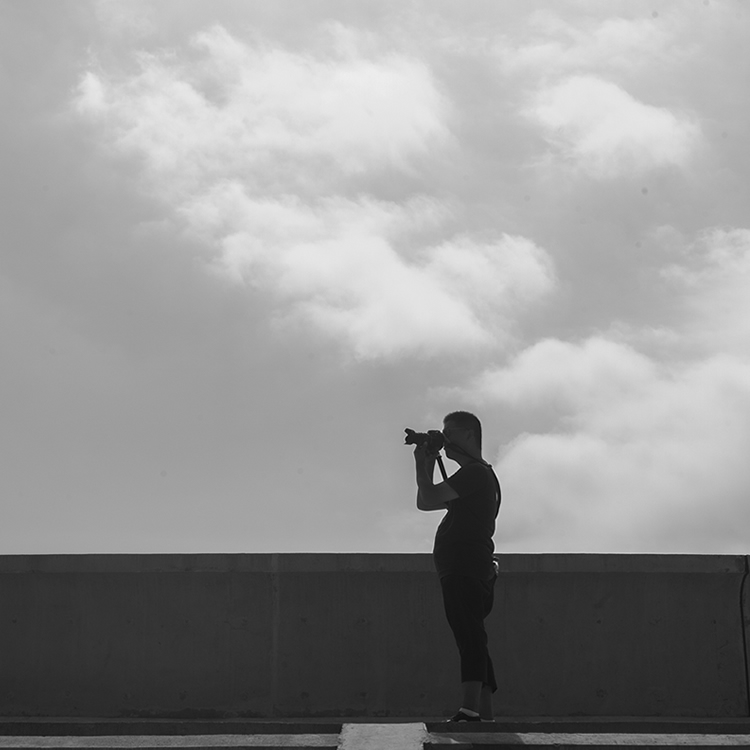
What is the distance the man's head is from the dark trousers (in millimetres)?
701

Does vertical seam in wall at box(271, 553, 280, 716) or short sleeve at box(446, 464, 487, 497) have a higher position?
short sleeve at box(446, 464, 487, 497)

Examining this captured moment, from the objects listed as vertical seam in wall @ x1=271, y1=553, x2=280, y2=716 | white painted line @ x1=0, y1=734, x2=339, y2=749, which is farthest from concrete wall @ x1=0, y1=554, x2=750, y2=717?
white painted line @ x1=0, y1=734, x2=339, y2=749

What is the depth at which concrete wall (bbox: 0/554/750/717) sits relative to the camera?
23.7ft

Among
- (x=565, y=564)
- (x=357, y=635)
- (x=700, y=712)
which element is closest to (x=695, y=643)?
(x=700, y=712)

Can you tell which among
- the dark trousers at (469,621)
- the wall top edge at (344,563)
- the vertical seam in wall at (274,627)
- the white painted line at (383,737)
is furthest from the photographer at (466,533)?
the vertical seam in wall at (274,627)

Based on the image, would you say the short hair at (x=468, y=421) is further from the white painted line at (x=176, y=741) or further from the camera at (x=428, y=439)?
the white painted line at (x=176, y=741)

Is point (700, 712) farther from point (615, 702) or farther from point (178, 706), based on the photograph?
point (178, 706)

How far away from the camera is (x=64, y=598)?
7418 mm

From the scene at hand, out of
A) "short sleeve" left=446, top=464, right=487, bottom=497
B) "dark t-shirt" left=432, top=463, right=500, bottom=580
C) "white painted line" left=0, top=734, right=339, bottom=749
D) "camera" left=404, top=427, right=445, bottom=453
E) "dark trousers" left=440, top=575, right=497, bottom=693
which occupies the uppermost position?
"camera" left=404, top=427, right=445, bottom=453

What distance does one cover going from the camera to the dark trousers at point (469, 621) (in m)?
5.22

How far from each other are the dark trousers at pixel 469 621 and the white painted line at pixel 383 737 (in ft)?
5.76

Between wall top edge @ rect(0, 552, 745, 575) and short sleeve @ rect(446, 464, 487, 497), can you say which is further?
wall top edge @ rect(0, 552, 745, 575)

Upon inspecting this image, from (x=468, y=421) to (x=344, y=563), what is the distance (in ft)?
6.47

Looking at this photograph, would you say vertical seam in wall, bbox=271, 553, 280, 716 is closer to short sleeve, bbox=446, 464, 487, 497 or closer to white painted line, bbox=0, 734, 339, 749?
short sleeve, bbox=446, 464, 487, 497
